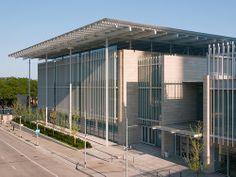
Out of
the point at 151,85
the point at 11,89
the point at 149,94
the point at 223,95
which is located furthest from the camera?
the point at 11,89

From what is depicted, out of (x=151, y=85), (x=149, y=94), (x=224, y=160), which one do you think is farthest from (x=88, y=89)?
(x=224, y=160)

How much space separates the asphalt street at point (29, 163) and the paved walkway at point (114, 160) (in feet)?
3.83

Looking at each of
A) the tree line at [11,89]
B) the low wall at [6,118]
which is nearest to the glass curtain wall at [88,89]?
the low wall at [6,118]

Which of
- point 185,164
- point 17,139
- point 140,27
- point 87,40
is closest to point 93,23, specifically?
point 140,27

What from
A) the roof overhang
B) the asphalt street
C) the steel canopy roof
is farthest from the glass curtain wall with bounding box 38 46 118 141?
the roof overhang

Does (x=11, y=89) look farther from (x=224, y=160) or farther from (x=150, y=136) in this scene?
(x=224, y=160)

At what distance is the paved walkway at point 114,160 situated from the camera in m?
33.5

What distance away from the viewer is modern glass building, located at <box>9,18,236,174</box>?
32.7 meters

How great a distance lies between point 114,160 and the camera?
127ft

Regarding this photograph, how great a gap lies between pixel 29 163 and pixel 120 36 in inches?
793

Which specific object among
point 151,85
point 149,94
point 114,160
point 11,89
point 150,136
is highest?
point 151,85

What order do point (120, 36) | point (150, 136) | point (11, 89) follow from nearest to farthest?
point (150, 136) → point (120, 36) → point (11, 89)

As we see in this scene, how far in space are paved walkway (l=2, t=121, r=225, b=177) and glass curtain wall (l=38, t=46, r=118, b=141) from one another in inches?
149

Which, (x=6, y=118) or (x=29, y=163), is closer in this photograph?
(x=29, y=163)
